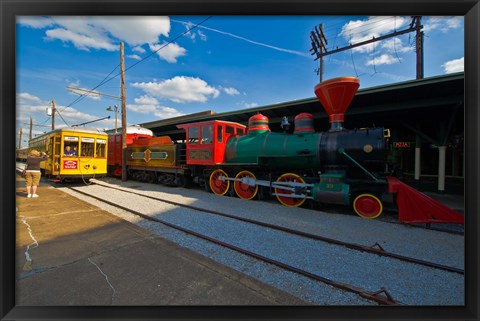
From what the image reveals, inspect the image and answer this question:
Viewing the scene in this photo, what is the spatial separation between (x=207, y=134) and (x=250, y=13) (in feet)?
24.6

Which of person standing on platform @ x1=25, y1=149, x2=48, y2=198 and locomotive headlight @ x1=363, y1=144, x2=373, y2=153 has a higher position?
locomotive headlight @ x1=363, y1=144, x2=373, y2=153

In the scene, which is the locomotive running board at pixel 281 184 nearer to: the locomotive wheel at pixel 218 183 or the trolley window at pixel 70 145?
the locomotive wheel at pixel 218 183

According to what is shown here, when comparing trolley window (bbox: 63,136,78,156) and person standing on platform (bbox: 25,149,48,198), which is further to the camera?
trolley window (bbox: 63,136,78,156)

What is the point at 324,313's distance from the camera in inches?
52.6

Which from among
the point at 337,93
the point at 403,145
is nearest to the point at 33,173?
the point at 337,93

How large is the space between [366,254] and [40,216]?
720 cm

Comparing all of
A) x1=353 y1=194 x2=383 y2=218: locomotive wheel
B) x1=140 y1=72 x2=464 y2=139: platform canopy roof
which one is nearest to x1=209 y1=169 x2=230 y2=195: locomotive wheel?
x1=140 y1=72 x2=464 y2=139: platform canopy roof

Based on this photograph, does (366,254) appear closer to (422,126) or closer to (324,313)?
(324,313)

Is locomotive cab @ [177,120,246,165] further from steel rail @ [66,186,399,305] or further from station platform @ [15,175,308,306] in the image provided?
station platform @ [15,175,308,306]

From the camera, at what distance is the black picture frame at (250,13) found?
1.32 meters

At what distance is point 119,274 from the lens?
265 cm

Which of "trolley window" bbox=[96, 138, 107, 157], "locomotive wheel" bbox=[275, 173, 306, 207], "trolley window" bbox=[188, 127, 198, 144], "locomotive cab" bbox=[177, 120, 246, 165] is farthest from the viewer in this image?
"trolley window" bbox=[96, 138, 107, 157]

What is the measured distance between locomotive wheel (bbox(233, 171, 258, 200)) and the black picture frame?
21.2 feet

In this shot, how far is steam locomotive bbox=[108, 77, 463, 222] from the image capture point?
579 cm
